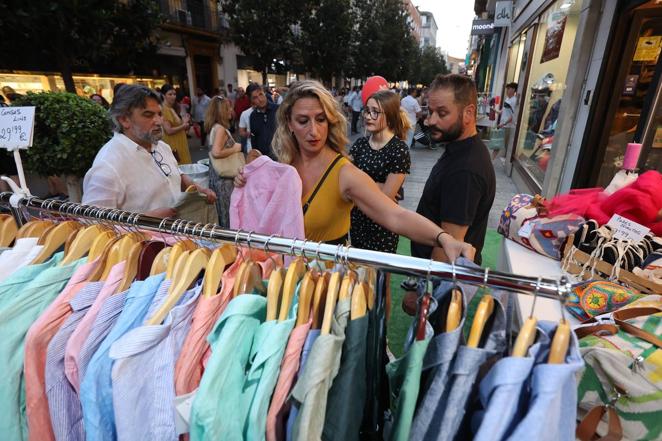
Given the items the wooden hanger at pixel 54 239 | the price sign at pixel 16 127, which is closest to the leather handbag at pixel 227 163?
the price sign at pixel 16 127

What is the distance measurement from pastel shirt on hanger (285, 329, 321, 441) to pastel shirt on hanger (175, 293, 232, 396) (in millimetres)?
261

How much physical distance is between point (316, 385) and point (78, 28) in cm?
869

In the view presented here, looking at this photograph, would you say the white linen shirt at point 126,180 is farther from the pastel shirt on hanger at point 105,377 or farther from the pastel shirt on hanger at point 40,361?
the pastel shirt on hanger at point 105,377

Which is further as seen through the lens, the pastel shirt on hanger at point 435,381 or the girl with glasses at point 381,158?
the girl with glasses at point 381,158

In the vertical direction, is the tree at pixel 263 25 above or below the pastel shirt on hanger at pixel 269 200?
above

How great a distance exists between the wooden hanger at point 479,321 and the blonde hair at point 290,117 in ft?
4.52

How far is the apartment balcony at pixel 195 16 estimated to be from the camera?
1623 cm

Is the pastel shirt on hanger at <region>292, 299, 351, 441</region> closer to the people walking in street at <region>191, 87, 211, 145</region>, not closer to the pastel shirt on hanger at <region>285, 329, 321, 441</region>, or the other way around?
the pastel shirt on hanger at <region>285, 329, 321, 441</region>

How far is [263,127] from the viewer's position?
19.2ft

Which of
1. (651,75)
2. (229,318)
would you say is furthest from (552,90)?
(229,318)

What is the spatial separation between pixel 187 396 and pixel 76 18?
8269 mm

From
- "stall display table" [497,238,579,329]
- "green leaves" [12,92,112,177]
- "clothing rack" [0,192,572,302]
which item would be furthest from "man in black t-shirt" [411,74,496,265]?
"green leaves" [12,92,112,177]

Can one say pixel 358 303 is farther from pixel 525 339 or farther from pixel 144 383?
pixel 144 383

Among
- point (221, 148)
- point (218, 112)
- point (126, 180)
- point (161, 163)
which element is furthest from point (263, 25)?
point (126, 180)
